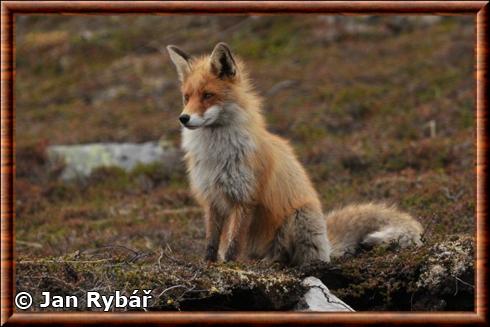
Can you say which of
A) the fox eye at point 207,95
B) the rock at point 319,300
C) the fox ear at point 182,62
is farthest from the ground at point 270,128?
the fox ear at point 182,62

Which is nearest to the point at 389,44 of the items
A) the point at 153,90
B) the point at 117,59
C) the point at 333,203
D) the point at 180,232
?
the point at 153,90

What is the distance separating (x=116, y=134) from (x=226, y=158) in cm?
1051

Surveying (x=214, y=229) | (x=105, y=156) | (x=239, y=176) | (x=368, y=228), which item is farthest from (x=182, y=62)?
(x=105, y=156)

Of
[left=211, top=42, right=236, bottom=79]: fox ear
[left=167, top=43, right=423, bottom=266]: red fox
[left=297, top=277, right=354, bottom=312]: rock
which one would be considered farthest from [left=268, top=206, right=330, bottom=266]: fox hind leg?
[left=211, top=42, right=236, bottom=79]: fox ear

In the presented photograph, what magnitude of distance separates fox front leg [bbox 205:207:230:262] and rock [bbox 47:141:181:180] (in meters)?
7.79

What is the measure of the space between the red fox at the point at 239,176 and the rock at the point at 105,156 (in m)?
7.68

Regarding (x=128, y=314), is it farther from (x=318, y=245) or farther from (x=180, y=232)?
(x=180, y=232)

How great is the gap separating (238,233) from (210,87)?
175 centimetres

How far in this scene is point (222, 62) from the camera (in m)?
8.56

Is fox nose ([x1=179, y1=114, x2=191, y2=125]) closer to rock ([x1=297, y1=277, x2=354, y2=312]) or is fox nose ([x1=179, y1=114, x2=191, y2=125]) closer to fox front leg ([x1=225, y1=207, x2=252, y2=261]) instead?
fox front leg ([x1=225, y1=207, x2=252, y2=261])

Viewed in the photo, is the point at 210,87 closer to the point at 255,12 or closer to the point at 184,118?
the point at 184,118

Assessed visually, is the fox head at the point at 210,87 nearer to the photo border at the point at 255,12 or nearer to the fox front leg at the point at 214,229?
the fox front leg at the point at 214,229

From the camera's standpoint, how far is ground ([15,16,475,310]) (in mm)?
7703

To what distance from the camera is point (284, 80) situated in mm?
22625
